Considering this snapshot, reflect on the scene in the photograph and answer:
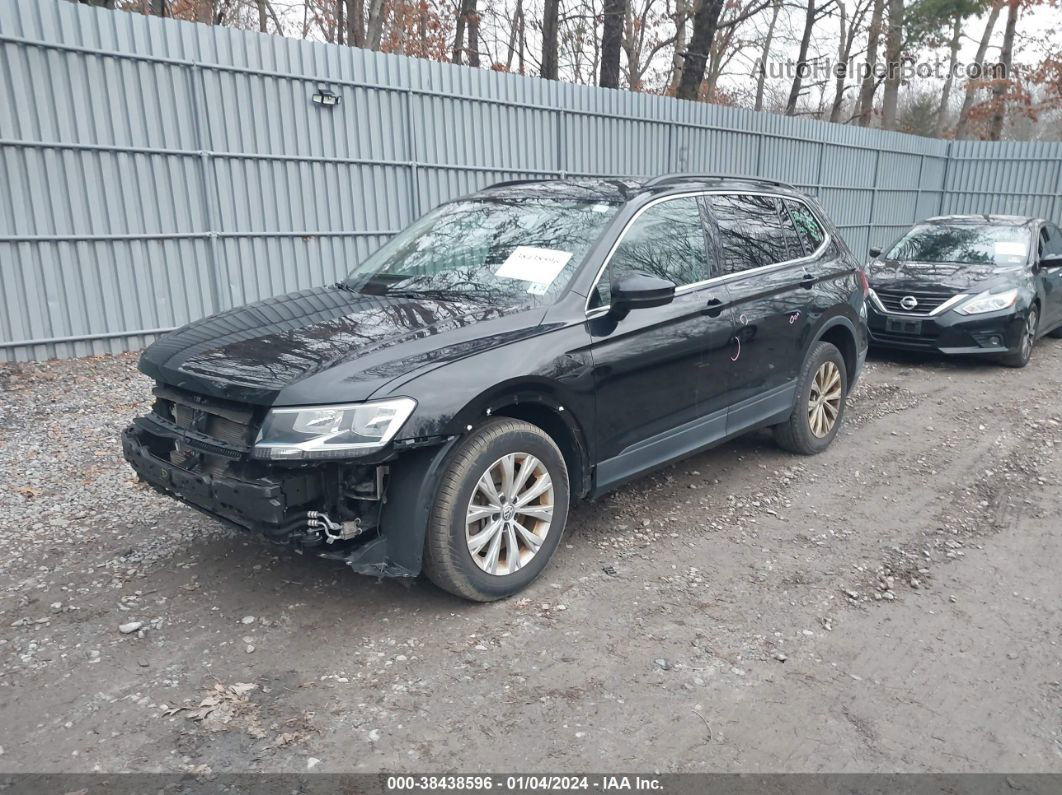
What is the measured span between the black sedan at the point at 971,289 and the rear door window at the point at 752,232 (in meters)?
3.66

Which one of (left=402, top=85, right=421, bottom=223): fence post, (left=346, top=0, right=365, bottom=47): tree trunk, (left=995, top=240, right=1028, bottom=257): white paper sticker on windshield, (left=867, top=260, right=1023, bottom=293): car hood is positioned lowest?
(left=867, top=260, right=1023, bottom=293): car hood

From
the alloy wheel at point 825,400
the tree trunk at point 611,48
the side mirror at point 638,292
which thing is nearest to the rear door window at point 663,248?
the side mirror at point 638,292

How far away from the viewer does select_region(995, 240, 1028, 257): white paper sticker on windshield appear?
900 centimetres

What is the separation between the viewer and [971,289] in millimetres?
8352

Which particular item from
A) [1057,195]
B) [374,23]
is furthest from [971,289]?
[374,23]

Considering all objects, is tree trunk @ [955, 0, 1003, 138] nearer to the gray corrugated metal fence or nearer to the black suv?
the gray corrugated metal fence

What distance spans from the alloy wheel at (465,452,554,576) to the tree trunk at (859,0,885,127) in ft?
92.8

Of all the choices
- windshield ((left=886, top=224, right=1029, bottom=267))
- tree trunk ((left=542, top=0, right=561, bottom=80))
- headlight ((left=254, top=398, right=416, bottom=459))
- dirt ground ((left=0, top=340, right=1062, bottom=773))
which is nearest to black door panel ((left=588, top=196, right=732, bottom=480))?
dirt ground ((left=0, top=340, right=1062, bottom=773))

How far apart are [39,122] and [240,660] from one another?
19.9 feet

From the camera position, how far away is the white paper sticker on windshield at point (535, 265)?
3.92 meters

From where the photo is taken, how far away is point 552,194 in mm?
4543

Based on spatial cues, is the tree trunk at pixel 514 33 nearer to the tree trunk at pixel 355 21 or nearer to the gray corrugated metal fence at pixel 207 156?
the tree trunk at pixel 355 21

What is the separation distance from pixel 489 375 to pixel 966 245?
324 inches

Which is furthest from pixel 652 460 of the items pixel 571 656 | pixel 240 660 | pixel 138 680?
pixel 138 680
